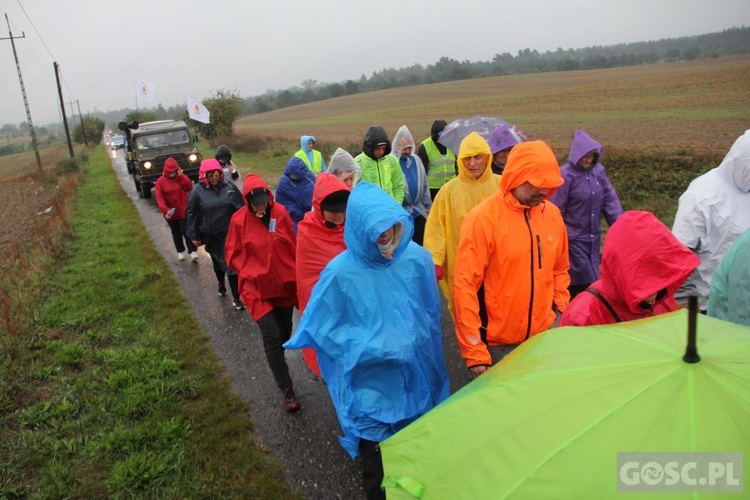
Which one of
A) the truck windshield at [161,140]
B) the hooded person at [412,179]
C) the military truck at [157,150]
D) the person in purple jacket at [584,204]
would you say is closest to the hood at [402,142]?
the hooded person at [412,179]

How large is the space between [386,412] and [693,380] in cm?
167

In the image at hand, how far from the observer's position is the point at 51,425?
4.11 m

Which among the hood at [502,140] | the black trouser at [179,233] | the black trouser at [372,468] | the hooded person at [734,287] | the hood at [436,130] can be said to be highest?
the hood at [436,130]

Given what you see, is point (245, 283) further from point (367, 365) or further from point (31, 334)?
point (31, 334)

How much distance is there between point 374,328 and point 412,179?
380 centimetres

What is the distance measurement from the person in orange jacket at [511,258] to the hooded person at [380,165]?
2.86m

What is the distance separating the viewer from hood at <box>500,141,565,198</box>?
281cm

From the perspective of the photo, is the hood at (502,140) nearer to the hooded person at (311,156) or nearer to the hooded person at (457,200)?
the hooded person at (457,200)

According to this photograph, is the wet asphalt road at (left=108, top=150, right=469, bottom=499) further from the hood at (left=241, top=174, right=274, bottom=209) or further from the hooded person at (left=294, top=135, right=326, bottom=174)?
the hooded person at (left=294, top=135, right=326, bottom=174)

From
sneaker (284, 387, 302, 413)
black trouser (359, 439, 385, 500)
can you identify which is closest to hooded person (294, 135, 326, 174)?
sneaker (284, 387, 302, 413)

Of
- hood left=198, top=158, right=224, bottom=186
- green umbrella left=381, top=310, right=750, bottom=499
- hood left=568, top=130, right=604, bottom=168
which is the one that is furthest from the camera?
hood left=198, top=158, right=224, bottom=186

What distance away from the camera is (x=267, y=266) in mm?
4254

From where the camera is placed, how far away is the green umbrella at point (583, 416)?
3.69 ft

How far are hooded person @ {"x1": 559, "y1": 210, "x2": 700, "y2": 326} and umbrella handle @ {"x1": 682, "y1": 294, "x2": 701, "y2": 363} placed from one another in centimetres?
109
